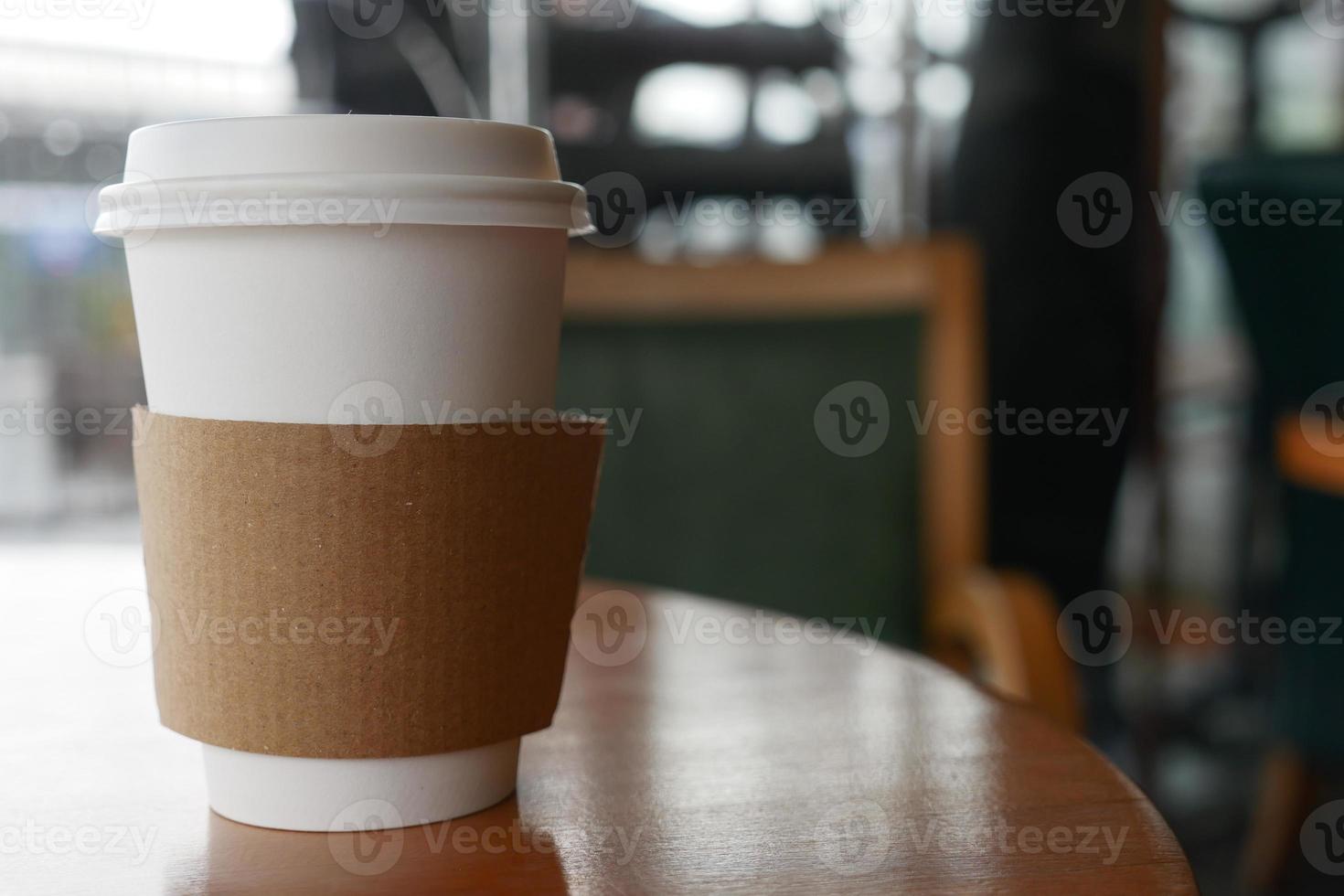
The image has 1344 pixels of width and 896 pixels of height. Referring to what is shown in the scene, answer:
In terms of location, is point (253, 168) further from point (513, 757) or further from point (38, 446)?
point (38, 446)

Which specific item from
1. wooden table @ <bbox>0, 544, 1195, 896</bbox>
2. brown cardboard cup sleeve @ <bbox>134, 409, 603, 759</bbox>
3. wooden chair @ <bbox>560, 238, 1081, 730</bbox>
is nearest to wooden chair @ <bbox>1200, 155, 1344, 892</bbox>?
wooden chair @ <bbox>560, 238, 1081, 730</bbox>

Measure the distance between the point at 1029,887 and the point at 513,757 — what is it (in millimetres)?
217

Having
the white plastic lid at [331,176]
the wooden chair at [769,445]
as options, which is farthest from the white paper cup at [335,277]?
the wooden chair at [769,445]

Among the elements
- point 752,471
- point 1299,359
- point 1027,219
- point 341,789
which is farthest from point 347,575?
point 1027,219

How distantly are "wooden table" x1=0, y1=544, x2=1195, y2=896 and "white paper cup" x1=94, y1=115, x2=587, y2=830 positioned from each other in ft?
0.14

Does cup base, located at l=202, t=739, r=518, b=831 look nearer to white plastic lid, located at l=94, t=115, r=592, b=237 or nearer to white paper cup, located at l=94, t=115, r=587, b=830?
white paper cup, located at l=94, t=115, r=587, b=830

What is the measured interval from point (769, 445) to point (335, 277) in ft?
3.60

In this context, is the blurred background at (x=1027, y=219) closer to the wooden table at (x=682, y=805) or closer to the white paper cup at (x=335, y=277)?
the wooden table at (x=682, y=805)

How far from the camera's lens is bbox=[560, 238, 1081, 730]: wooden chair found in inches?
60.5

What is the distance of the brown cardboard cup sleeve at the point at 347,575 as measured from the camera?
49 centimetres

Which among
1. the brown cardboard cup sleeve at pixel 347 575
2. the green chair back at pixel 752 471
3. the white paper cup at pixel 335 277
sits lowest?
the green chair back at pixel 752 471

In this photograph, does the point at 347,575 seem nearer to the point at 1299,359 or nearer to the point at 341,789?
the point at 341,789

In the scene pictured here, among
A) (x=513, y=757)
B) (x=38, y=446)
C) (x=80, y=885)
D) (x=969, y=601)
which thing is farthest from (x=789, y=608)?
(x=38, y=446)

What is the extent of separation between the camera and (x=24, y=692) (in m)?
0.74
